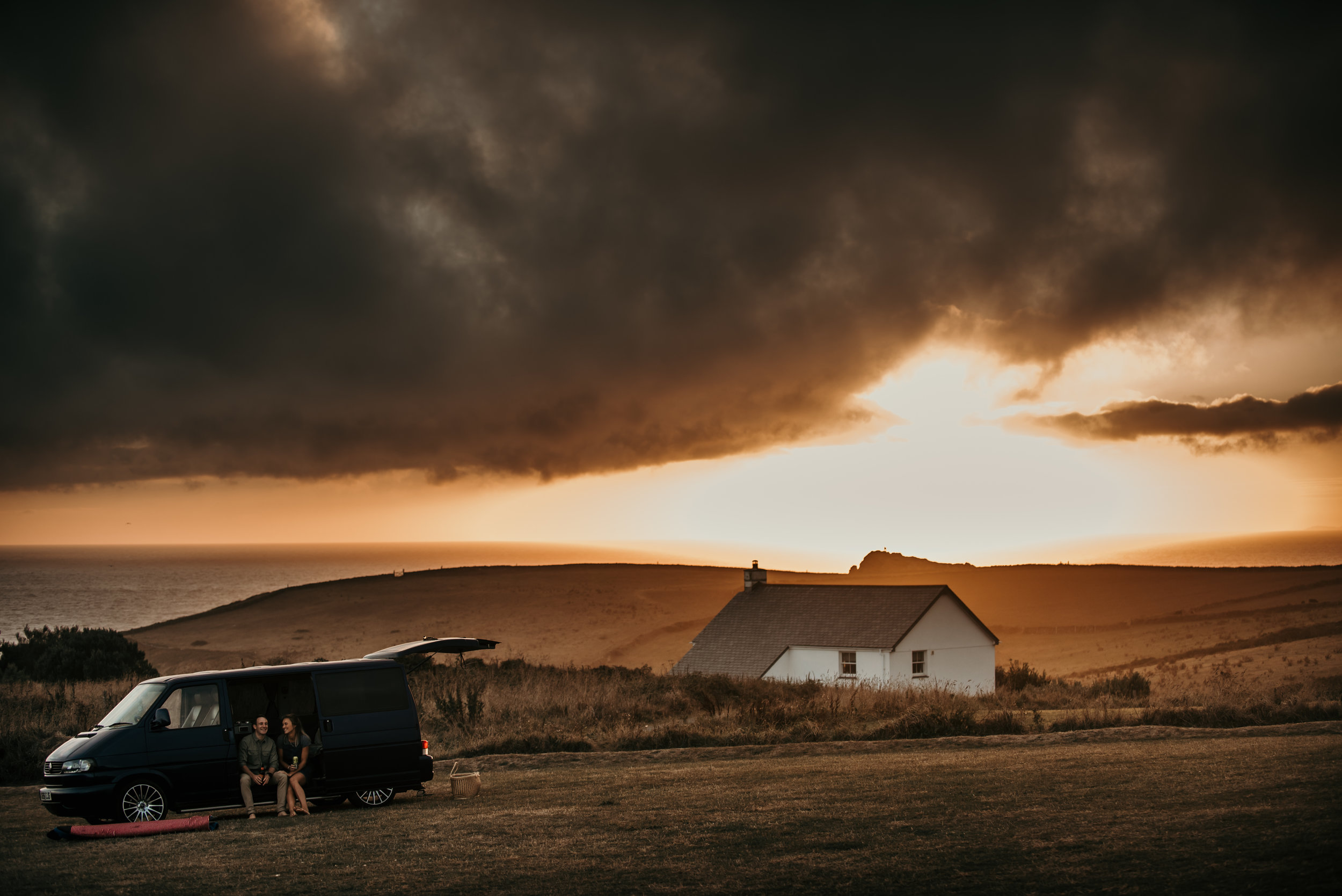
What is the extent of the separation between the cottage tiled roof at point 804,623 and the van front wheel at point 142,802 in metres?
34.1

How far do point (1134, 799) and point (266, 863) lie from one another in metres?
9.96

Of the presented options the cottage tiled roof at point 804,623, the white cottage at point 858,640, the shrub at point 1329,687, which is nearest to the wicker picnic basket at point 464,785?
the shrub at point 1329,687

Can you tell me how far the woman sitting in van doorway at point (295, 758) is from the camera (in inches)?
608

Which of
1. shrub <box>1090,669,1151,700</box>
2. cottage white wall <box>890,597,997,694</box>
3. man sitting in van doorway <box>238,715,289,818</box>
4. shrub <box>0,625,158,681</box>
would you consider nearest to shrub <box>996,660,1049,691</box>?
cottage white wall <box>890,597,997,694</box>

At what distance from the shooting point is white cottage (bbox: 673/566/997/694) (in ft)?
151

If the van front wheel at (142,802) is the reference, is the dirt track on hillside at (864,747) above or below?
below

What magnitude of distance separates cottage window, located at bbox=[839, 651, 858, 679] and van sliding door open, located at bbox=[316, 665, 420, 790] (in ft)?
106

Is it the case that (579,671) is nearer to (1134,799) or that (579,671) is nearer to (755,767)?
(755,767)

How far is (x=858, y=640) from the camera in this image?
46.1m

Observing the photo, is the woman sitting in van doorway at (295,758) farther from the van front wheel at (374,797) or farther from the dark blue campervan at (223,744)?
the van front wheel at (374,797)

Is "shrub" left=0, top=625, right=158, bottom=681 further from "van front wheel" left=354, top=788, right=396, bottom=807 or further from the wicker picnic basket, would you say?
the wicker picnic basket

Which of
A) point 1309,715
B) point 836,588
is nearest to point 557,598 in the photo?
point 836,588

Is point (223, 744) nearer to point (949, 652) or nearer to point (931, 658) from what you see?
point (931, 658)

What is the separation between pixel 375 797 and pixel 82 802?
4.08m
